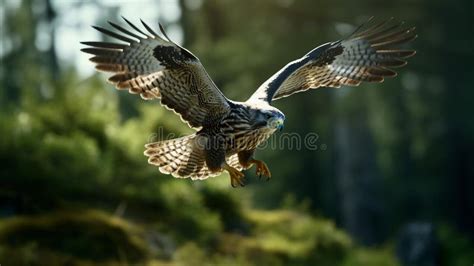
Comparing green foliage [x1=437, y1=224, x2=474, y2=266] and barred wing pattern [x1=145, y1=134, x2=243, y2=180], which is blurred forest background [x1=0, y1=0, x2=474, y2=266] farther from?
barred wing pattern [x1=145, y1=134, x2=243, y2=180]

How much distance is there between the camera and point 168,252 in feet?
37.6

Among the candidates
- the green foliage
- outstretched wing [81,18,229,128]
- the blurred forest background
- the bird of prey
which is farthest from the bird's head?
the green foliage

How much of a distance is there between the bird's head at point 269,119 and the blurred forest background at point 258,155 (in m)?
4.12

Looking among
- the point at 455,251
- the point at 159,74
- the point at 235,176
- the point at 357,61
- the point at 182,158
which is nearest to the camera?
the point at 235,176

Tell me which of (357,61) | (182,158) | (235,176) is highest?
(357,61)

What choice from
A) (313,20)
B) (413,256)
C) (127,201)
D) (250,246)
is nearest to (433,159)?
(313,20)

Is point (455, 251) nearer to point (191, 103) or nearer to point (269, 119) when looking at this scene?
Answer: point (191, 103)

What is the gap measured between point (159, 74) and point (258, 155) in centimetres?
2156

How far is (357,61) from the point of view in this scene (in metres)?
9.55

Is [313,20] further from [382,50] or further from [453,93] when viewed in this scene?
[382,50]

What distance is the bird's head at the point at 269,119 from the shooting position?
23.2 ft

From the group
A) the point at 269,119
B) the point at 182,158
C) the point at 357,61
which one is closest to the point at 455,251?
the point at 357,61

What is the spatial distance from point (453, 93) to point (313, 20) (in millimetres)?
5257

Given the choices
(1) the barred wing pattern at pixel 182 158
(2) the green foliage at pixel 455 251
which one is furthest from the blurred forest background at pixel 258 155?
(1) the barred wing pattern at pixel 182 158
